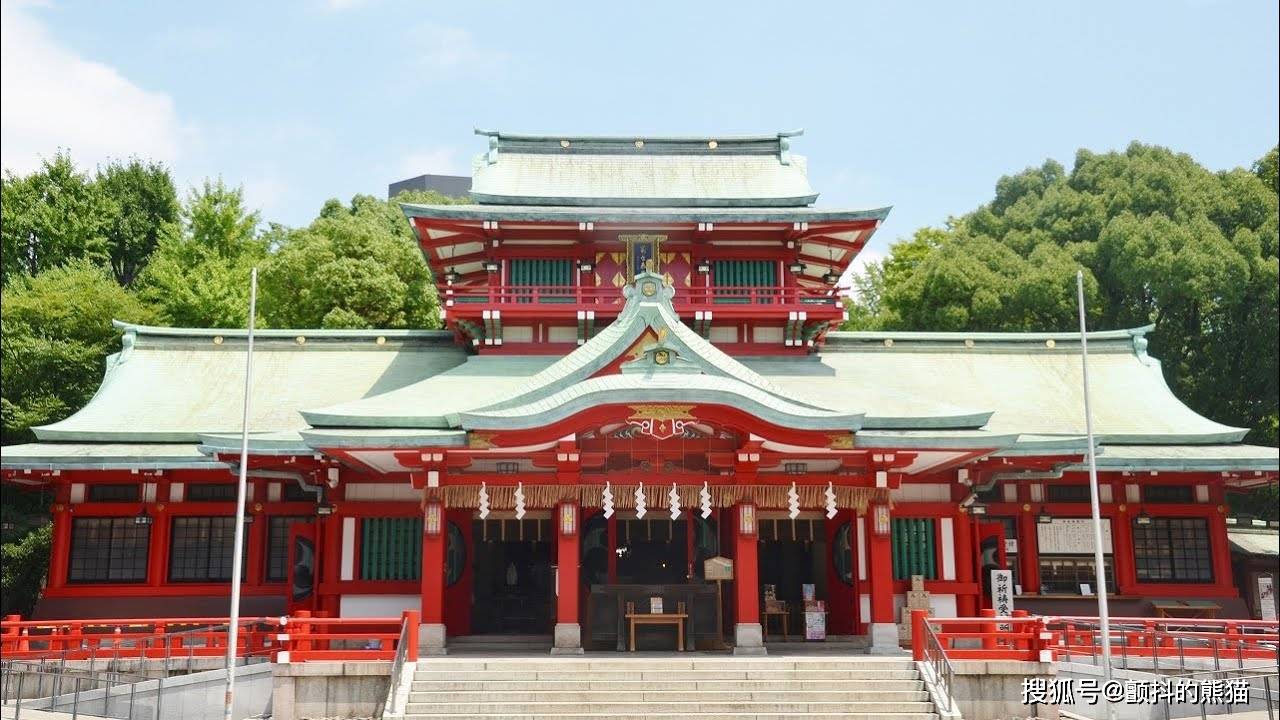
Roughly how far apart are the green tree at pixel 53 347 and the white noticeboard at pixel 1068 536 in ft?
96.9

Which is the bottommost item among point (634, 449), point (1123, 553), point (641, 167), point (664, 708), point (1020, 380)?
point (664, 708)

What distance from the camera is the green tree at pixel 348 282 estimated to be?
1689 inches

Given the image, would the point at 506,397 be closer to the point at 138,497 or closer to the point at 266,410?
the point at 266,410

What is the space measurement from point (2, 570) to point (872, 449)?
85.8 ft

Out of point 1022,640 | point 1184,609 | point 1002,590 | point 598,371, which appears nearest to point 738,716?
point 1022,640

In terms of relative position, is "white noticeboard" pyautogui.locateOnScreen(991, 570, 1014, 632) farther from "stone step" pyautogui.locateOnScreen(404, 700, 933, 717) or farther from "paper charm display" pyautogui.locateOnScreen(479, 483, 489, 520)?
"paper charm display" pyautogui.locateOnScreen(479, 483, 489, 520)

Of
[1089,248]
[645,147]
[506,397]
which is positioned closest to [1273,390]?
[1089,248]

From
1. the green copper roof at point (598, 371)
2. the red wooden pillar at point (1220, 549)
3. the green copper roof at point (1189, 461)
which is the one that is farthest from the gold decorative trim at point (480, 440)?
the red wooden pillar at point (1220, 549)

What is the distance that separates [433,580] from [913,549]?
10.0 metres

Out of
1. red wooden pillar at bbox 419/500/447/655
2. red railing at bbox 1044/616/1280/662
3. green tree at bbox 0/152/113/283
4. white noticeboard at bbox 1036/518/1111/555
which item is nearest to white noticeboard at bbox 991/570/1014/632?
red railing at bbox 1044/616/1280/662

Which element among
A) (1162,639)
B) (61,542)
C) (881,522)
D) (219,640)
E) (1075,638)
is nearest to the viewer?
(219,640)

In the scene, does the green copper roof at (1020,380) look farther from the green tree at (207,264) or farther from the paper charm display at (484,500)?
the green tree at (207,264)

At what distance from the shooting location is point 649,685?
18.0 m

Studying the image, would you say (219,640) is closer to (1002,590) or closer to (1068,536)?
(1002,590)
